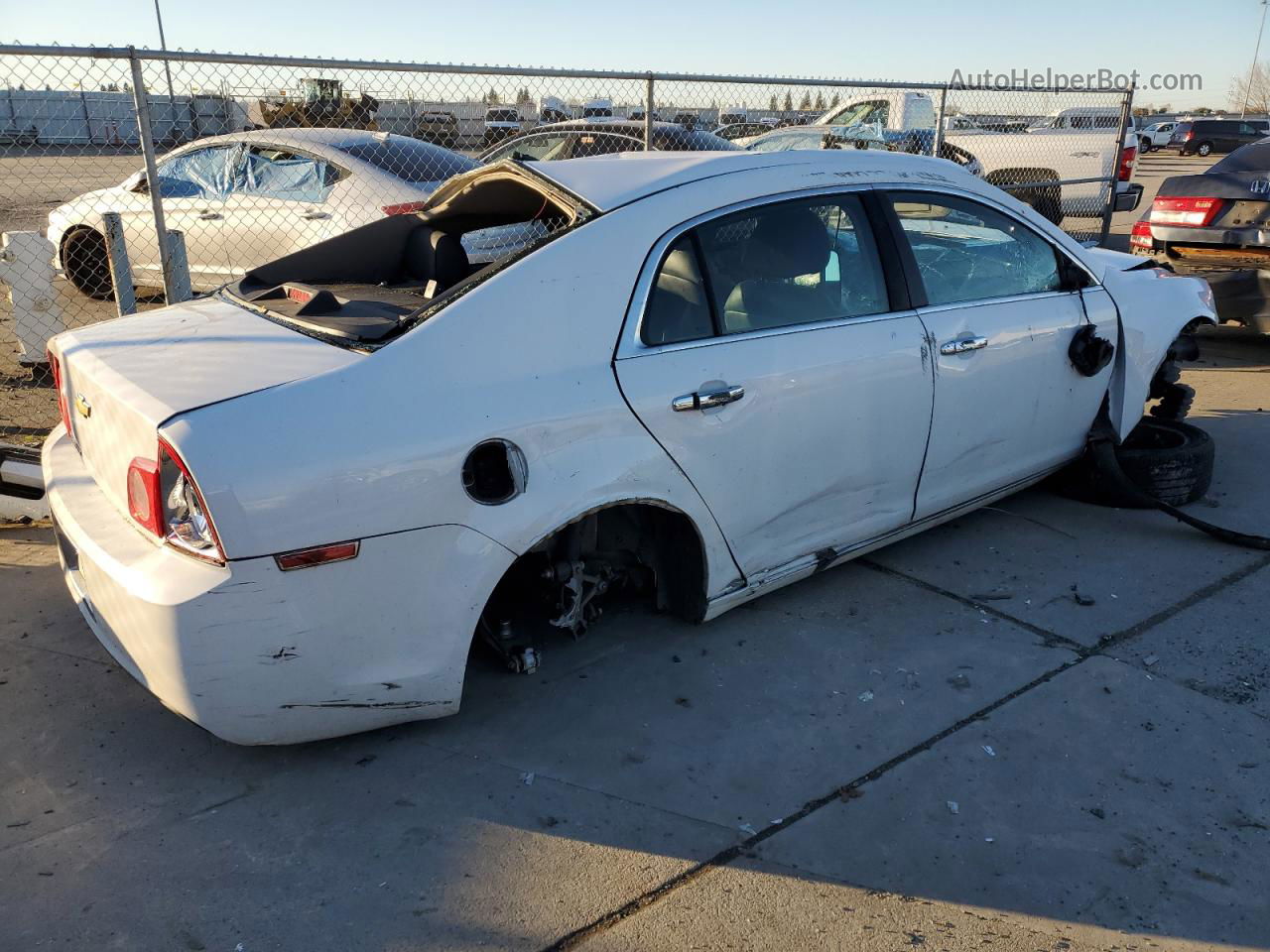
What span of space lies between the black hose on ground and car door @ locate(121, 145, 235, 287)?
21.8 feet

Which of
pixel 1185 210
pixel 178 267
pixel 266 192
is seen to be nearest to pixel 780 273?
pixel 178 267

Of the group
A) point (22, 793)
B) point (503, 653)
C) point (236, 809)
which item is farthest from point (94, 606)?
point (503, 653)

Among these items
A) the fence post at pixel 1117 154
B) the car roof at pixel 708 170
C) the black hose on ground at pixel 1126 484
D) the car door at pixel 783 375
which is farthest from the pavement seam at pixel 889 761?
→ the fence post at pixel 1117 154

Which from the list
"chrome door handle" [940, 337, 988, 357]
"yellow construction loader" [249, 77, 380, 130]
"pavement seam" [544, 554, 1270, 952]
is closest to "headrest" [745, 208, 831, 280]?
"chrome door handle" [940, 337, 988, 357]

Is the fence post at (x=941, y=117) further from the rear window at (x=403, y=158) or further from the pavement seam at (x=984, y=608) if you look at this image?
the pavement seam at (x=984, y=608)

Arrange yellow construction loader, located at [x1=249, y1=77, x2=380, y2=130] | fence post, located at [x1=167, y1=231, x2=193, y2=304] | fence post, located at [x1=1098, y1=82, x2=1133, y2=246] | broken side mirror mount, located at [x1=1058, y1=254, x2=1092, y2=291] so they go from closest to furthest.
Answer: broken side mirror mount, located at [x1=1058, y1=254, x2=1092, y2=291]
fence post, located at [x1=167, y1=231, x2=193, y2=304]
yellow construction loader, located at [x1=249, y1=77, x2=380, y2=130]
fence post, located at [x1=1098, y1=82, x2=1133, y2=246]

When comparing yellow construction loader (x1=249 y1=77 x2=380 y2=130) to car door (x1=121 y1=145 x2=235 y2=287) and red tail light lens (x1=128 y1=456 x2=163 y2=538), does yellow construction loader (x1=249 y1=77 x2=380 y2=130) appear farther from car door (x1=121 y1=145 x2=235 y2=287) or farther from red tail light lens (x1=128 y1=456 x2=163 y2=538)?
red tail light lens (x1=128 y1=456 x2=163 y2=538)

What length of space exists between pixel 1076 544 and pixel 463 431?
3.02 metres

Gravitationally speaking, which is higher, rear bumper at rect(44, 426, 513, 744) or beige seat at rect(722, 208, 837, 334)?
beige seat at rect(722, 208, 837, 334)

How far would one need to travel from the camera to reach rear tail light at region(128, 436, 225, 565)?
99.9 inches

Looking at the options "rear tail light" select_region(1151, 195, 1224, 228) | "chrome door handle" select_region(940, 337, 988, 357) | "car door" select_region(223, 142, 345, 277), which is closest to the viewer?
"chrome door handle" select_region(940, 337, 988, 357)

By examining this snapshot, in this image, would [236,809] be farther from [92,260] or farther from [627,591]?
[92,260]

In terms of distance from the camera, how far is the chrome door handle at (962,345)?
12.6ft

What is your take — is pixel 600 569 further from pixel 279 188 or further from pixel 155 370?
pixel 279 188
